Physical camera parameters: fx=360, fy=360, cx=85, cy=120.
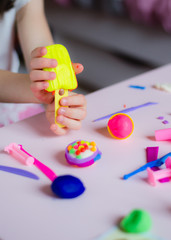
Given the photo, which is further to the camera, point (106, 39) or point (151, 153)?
point (106, 39)

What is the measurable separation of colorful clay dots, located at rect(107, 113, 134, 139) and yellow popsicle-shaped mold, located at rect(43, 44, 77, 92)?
0.09m

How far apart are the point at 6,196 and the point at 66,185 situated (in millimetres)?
80

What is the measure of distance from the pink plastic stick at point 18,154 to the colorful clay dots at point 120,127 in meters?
0.14

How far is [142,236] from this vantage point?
385mm

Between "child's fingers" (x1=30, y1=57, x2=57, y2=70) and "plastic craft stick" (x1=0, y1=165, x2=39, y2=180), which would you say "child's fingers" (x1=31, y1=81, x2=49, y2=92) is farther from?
"plastic craft stick" (x1=0, y1=165, x2=39, y2=180)

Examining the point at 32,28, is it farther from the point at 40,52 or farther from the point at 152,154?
the point at 152,154

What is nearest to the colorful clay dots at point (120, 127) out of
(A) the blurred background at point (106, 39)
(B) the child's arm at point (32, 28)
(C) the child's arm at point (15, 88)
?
(C) the child's arm at point (15, 88)

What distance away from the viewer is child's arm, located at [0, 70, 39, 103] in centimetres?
75

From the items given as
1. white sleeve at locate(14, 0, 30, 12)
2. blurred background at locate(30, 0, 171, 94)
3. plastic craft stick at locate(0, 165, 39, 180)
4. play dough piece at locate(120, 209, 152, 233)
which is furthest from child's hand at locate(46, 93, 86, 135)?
blurred background at locate(30, 0, 171, 94)

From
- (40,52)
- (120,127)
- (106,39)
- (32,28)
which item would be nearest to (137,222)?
(120,127)

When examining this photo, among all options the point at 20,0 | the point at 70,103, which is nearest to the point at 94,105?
the point at 70,103

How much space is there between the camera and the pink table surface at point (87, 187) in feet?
1.32

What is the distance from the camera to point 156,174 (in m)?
0.47

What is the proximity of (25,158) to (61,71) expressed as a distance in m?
0.15
